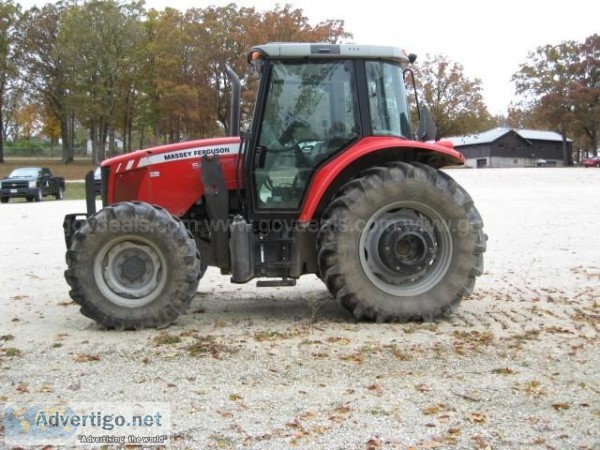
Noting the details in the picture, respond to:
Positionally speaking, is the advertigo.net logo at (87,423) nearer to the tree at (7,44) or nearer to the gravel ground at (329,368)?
the gravel ground at (329,368)

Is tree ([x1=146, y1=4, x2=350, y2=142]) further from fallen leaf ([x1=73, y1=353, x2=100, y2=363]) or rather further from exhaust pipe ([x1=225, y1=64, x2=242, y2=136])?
fallen leaf ([x1=73, y1=353, x2=100, y2=363])

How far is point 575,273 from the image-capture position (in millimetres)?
8734

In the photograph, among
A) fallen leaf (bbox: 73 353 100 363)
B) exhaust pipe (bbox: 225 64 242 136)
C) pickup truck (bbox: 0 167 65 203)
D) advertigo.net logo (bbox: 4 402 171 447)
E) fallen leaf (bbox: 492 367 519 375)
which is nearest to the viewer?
advertigo.net logo (bbox: 4 402 171 447)

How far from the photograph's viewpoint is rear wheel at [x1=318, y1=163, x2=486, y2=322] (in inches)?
235

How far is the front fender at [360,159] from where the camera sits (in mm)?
5977

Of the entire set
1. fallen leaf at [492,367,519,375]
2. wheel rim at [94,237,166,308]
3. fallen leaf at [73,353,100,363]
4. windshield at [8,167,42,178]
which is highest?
windshield at [8,167,42,178]

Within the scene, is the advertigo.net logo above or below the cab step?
below

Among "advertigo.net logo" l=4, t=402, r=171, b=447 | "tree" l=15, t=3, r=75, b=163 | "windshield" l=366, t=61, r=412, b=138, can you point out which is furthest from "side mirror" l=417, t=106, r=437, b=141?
"tree" l=15, t=3, r=75, b=163

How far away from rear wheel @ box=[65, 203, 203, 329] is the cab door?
1014mm

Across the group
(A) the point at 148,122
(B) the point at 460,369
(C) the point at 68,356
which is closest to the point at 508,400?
(B) the point at 460,369

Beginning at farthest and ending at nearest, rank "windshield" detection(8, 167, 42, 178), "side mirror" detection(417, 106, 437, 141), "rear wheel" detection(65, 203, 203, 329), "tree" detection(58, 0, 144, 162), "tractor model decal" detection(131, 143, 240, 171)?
"tree" detection(58, 0, 144, 162) < "windshield" detection(8, 167, 42, 178) < "side mirror" detection(417, 106, 437, 141) < "tractor model decal" detection(131, 143, 240, 171) < "rear wheel" detection(65, 203, 203, 329)

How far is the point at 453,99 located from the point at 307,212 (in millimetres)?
63934

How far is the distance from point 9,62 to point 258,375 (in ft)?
190

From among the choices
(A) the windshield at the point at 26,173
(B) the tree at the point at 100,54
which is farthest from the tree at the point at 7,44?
(A) the windshield at the point at 26,173
